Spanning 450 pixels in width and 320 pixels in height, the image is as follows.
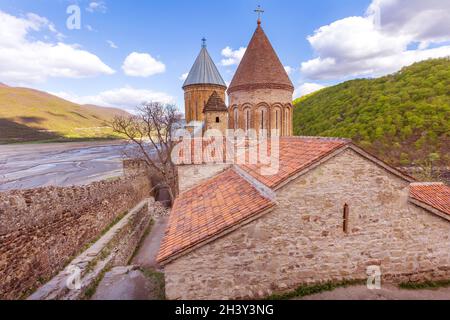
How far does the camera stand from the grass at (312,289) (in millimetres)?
5455

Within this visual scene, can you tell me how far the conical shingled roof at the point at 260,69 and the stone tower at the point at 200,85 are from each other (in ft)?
24.0

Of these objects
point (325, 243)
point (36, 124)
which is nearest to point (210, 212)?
point (325, 243)

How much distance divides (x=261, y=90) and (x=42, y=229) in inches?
427

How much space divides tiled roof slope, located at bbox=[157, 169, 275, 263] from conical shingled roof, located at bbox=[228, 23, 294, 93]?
5.77 meters

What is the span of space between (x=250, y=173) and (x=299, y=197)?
2065 mm

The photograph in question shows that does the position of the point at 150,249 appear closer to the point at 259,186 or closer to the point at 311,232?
the point at 259,186

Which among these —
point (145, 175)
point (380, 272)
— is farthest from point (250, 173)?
point (145, 175)

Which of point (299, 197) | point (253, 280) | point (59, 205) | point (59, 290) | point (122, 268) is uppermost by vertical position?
point (299, 197)

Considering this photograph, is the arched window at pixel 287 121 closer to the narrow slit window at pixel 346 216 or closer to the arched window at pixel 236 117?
the arched window at pixel 236 117

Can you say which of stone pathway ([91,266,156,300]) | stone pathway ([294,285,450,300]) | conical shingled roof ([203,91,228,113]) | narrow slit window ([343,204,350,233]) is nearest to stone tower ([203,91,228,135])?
conical shingled roof ([203,91,228,113])

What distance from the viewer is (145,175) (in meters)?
18.2

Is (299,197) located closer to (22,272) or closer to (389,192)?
(389,192)

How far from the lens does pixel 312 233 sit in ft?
18.4

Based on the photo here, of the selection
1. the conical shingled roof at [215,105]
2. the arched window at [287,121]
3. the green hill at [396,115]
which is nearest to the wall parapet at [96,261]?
the conical shingled roof at [215,105]
